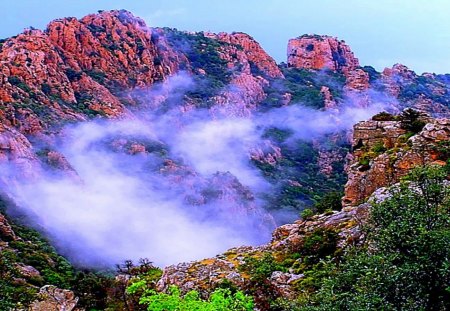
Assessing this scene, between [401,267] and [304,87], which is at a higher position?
[304,87]

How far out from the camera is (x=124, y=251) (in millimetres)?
78500

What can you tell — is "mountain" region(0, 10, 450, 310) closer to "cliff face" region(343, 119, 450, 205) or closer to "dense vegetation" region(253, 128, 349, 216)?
"cliff face" region(343, 119, 450, 205)

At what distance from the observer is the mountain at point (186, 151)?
33.0m

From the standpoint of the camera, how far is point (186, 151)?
417 ft

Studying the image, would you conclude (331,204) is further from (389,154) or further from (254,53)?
(254,53)

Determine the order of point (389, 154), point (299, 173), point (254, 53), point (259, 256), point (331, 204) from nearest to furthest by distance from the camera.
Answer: point (259, 256) < point (389, 154) < point (331, 204) < point (299, 173) < point (254, 53)

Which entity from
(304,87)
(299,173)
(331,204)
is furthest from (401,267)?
(304,87)

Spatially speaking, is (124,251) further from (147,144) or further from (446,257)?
(446,257)

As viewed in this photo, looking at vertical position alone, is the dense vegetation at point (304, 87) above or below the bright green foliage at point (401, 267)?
above

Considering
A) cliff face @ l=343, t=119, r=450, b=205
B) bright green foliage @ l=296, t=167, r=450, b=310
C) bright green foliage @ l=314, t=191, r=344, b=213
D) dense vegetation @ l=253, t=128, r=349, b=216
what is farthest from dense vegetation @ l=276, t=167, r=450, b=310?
dense vegetation @ l=253, t=128, r=349, b=216

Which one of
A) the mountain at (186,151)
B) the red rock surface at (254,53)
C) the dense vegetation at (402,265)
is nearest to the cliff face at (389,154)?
the mountain at (186,151)

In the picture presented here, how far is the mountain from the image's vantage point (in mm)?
→ 33031

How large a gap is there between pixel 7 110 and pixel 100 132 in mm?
22782

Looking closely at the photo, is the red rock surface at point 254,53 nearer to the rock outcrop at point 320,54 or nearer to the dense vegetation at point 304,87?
the dense vegetation at point 304,87
